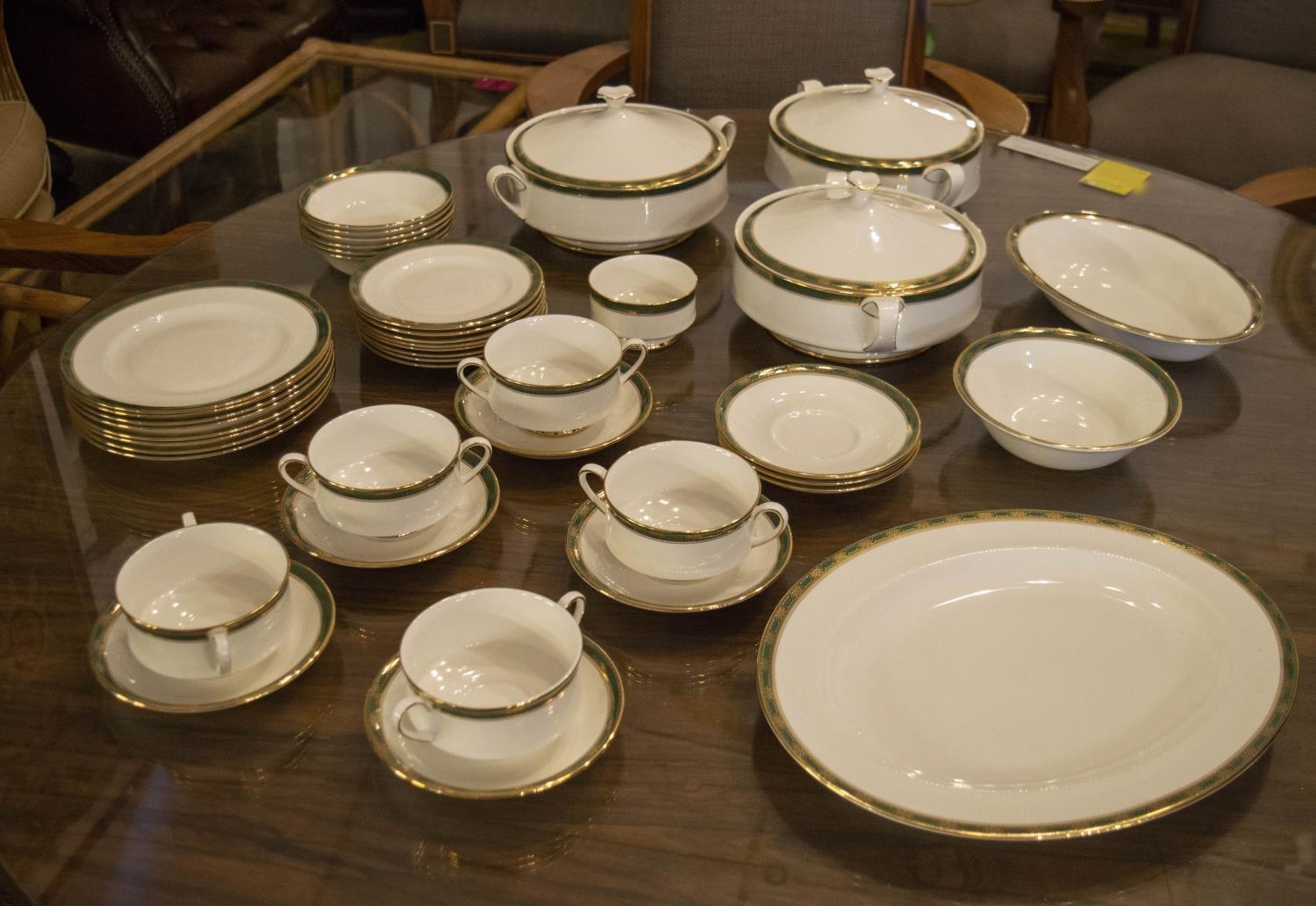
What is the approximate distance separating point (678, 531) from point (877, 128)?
0.56 meters

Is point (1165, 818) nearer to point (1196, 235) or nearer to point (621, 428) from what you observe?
point (621, 428)

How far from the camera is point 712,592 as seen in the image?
679 mm

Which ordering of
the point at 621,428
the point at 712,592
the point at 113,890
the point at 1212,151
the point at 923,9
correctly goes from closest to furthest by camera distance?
the point at 113,890 < the point at 712,592 < the point at 621,428 < the point at 923,9 < the point at 1212,151

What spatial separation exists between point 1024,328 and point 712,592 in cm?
37

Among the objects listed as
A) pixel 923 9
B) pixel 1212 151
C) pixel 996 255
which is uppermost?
pixel 923 9

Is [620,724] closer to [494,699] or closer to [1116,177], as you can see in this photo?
[494,699]

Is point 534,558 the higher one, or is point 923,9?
point 923,9

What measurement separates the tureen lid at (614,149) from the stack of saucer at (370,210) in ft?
0.30

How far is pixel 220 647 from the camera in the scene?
23.4 inches

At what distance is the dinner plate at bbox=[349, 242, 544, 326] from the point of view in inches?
35.7

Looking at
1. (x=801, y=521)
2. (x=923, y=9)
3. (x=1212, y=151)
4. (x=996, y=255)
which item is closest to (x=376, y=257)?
(x=801, y=521)

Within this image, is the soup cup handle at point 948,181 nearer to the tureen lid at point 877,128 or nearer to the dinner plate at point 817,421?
the tureen lid at point 877,128

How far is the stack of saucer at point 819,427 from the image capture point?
0.76 m

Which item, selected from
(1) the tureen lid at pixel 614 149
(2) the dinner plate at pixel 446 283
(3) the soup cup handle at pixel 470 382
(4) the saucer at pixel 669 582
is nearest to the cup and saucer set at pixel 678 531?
(4) the saucer at pixel 669 582
